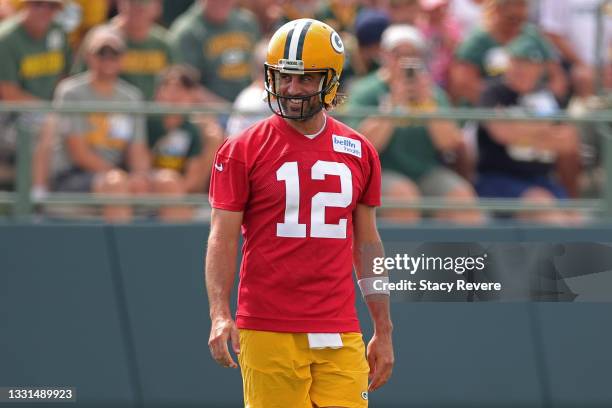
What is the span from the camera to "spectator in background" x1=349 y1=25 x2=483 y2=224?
27.0 ft

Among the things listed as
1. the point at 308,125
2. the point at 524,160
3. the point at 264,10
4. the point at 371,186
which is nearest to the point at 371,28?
the point at 264,10

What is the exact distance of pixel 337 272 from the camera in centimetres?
521

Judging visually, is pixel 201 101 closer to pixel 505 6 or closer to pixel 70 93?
pixel 70 93

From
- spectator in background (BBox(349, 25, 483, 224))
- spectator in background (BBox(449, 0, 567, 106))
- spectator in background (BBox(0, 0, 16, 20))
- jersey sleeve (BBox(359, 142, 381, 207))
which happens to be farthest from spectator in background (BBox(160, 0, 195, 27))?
jersey sleeve (BBox(359, 142, 381, 207))

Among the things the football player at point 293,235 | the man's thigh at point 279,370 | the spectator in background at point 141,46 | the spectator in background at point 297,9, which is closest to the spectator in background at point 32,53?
the spectator in background at point 141,46

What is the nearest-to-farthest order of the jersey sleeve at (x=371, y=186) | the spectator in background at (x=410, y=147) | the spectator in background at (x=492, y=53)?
the jersey sleeve at (x=371, y=186) → the spectator in background at (x=410, y=147) → the spectator in background at (x=492, y=53)

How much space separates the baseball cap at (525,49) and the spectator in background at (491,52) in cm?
8

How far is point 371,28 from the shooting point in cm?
988

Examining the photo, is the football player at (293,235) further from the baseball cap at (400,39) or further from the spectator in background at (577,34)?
the spectator in background at (577,34)

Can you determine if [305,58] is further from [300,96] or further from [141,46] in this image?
[141,46]

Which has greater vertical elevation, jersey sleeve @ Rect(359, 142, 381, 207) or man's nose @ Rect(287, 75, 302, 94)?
man's nose @ Rect(287, 75, 302, 94)

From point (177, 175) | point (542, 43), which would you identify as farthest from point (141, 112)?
point (542, 43)

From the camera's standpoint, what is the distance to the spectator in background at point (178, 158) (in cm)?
815

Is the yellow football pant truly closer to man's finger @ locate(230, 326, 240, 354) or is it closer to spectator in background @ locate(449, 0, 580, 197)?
man's finger @ locate(230, 326, 240, 354)
